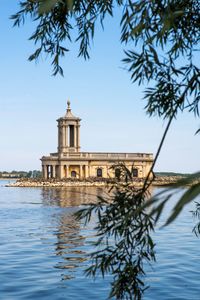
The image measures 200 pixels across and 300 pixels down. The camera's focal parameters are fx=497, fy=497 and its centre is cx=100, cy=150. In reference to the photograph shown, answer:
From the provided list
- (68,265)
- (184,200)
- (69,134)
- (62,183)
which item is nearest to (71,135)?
(69,134)

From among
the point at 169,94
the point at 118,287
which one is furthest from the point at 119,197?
the point at 169,94

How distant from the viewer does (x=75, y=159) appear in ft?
325

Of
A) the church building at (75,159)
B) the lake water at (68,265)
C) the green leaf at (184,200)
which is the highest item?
the church building at (75,159)

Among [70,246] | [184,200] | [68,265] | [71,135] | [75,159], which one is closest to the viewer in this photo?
[184,200]

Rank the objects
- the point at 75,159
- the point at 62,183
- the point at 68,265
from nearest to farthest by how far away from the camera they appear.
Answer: the point at 68,265 < the point at 62,183 < the point at 75,159

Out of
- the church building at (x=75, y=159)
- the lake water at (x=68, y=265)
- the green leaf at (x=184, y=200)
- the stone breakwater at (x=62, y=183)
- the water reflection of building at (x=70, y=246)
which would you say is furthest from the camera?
the church building at (x=75, y=159)

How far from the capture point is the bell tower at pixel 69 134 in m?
100

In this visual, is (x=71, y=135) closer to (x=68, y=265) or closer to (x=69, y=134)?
(x=69, y=134)

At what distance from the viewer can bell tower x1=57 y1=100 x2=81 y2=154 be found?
10012cm

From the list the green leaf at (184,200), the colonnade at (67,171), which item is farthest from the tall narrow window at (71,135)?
the green leaf at (184,200)

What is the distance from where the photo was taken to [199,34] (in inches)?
240

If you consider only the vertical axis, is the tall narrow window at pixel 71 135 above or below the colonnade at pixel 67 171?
above

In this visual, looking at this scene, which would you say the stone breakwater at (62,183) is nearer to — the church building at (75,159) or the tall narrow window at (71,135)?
the church building at (75,159)

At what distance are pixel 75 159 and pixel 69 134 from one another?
589 centimetres
